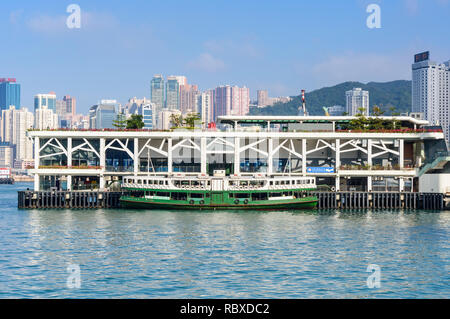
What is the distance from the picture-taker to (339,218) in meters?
66.8

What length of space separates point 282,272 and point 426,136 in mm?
58615

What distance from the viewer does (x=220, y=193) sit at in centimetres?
7575

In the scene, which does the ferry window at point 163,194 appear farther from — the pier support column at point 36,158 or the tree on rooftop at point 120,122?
the tree on rooftop at point 120,122

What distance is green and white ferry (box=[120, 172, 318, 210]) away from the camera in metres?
75.3

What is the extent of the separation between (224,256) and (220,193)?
3550 cm

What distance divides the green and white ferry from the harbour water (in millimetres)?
8867

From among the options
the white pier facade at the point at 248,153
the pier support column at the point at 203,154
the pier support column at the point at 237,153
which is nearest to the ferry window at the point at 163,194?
the white pier facade at the point at 248,153

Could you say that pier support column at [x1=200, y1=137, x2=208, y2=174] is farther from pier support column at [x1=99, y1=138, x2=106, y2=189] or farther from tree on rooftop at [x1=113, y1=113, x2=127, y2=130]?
tree on rooftop at [x1=113, y1=113, x2=127, y2=130]

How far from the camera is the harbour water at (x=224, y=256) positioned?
30844mm

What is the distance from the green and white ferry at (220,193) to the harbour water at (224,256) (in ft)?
29.1

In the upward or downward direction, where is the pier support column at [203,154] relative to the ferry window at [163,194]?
upward

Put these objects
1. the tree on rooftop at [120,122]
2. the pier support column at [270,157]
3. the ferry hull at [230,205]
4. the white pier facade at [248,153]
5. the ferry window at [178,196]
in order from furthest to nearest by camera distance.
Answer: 1. the tree on rooftop at [120,122]
2. the pier support column at [270,157]
3. the white pier facade at [248,153]
4. the ferry window at [178,196]
5. the ferry hull at [230,205]

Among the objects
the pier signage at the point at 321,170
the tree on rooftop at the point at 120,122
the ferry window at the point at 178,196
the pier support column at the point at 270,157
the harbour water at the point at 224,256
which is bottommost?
the harbour water at the point at 224,256

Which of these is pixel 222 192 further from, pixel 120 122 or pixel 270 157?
pixel 120 122
